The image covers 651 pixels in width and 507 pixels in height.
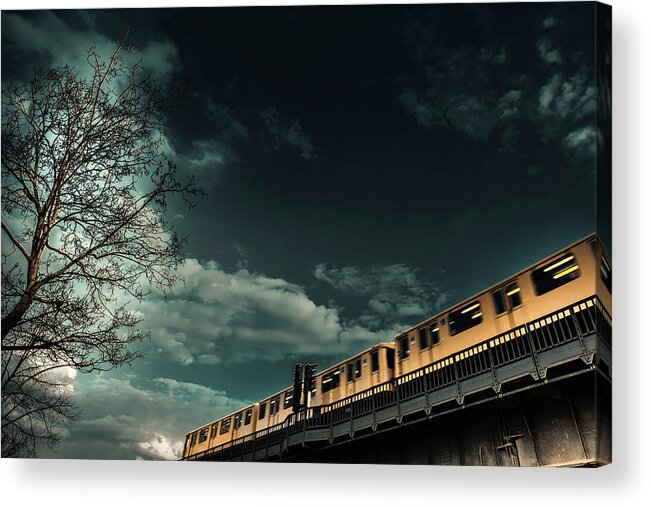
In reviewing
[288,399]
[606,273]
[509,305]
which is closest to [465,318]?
[509,305]

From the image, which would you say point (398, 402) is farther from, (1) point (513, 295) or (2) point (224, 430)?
(2) point (224, 430)

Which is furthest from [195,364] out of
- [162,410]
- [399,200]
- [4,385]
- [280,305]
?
[399,200]

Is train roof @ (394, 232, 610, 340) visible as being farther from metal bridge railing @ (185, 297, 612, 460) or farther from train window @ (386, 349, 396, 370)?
metal bridge railing @ (185, 297, 612, 460)

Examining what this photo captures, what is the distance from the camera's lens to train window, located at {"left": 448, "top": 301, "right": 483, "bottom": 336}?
899cm

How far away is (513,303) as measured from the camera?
8625 millimetres

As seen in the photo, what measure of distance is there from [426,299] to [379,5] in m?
4.82

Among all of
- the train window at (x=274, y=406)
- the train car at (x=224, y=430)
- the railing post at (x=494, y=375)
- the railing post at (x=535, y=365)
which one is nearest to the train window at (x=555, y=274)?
the railing post at (x=535, y=365)

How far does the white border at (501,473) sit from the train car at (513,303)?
1.10 feet

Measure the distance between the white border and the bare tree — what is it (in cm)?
102

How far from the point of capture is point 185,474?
27.5 feet

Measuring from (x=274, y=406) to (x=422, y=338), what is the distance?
11.0 feet

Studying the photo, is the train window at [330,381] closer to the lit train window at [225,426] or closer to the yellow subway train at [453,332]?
the yellow subway train at [453,332]

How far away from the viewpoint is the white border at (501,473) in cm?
712

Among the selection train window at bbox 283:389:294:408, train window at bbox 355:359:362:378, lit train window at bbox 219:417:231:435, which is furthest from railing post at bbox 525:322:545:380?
lit train window at bbox 219:417:231:435
